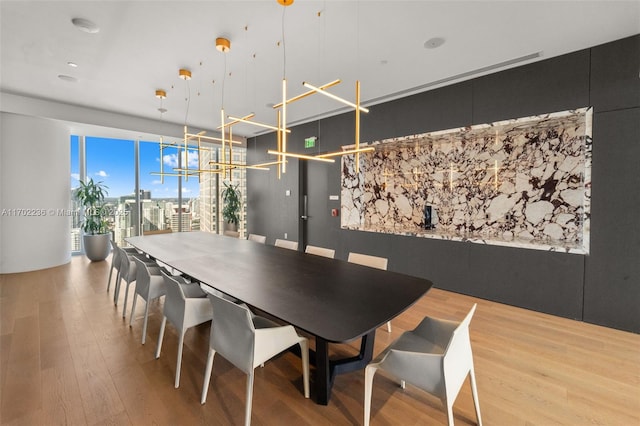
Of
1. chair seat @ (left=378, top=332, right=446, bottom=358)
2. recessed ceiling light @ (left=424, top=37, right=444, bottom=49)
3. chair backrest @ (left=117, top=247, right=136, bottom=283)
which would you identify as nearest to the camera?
chair seat @ (left=378, top=332, right=446, bottom=358)

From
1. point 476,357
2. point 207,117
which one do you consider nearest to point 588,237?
point 476,357

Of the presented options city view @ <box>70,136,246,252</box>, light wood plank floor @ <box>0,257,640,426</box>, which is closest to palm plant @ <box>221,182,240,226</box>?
city view @ <box>70,136,246,252</box>

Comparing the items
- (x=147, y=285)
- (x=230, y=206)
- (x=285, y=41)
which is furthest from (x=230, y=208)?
(x=285, y=41)

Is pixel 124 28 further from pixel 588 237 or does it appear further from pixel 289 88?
pixel 588 237

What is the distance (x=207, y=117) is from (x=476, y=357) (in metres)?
6.04

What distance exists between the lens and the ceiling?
8.06 ft

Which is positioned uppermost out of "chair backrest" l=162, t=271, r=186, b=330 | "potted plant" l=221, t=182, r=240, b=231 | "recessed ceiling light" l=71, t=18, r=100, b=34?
"recessed ceiling light" l=71, t=18, r=100, b=34

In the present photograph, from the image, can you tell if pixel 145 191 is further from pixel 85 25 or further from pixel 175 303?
pixel 175 303

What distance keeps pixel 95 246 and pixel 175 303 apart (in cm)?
519

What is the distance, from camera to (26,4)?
2453 mm

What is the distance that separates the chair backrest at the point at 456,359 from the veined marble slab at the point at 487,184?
2.57 meters

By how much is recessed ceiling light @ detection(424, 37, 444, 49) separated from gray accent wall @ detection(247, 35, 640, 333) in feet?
3.81

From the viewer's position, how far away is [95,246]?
5.95 m

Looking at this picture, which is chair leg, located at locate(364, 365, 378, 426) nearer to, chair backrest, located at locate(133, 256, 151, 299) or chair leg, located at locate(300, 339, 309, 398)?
chair leg, located at locate(300, 339, 309, 398)
